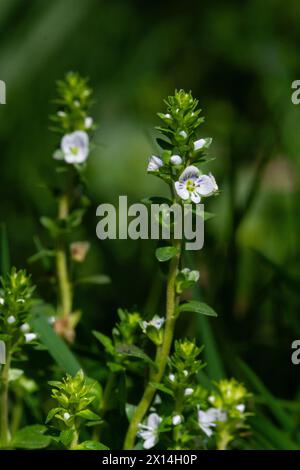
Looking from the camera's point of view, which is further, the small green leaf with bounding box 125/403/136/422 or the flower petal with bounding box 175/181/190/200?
the small green leaf with bounding box 125/403/136/422

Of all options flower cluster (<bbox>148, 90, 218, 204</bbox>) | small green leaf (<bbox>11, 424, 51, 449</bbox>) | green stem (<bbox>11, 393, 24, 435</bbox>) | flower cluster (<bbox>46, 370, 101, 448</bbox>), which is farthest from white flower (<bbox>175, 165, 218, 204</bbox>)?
green stem (<bbox>11, 393, 24, 435</bbox>)

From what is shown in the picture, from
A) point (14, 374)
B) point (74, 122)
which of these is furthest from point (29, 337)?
point (74, 122)

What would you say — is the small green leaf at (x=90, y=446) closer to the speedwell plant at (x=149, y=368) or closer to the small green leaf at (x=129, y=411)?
the speedwell plant at (x=149, y=368)

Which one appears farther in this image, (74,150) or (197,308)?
(74,150)

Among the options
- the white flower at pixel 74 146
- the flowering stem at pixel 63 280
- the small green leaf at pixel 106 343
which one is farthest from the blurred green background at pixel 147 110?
the small green leaf at pixel 106 343

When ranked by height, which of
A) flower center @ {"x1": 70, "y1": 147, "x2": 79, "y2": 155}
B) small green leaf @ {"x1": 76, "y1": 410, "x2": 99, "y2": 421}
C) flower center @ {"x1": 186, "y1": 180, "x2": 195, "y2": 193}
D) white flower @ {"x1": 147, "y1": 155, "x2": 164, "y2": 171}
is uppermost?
flower center @ {"x1": 70, "y1": 147, "x2": 79, "y2": 155}

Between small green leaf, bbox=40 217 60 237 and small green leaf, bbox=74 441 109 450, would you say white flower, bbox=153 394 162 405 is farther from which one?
small green leaf, bbox=40 217 60 237

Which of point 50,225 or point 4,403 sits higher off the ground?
point 50,225

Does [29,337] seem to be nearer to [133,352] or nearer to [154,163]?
[133,352]
